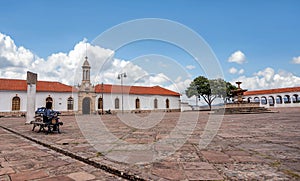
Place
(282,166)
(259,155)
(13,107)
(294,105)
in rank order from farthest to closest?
(294,105) < (13,107) < (259,155) < (282,166)

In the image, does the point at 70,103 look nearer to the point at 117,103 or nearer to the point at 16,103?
the point at 16,103

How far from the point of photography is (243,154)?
128 inches

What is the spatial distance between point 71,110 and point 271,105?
37154mm

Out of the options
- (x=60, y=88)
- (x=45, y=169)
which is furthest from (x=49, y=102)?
(x=45, y=169)

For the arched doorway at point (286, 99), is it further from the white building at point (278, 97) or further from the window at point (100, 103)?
the window at point (100, 103)

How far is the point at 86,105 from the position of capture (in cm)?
3198

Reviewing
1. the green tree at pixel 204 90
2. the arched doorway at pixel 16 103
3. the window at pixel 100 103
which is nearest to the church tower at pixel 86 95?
the window at pixel 100 103

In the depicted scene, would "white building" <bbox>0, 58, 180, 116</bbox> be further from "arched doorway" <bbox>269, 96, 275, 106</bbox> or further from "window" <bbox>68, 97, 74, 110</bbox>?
"arched doorway" <bbox>269, 96, 275, 106</bbox>

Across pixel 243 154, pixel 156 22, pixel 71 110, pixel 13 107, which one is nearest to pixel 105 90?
pixel 71 110

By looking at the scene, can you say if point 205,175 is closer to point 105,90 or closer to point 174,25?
point 174,25

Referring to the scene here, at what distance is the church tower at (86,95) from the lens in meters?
31.4

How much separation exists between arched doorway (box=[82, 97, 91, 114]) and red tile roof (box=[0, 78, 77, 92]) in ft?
8.45

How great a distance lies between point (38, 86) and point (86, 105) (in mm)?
6935

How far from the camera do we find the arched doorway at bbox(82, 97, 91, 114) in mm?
31578
